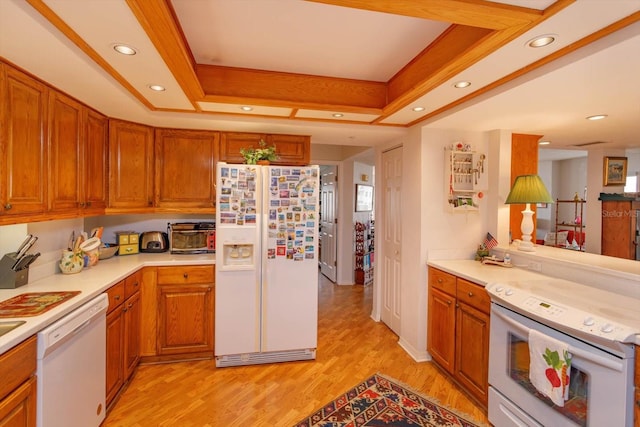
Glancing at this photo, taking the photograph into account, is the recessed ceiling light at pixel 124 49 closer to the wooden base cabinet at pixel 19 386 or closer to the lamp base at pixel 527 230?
the wooden base cabinet at pixel 19 386

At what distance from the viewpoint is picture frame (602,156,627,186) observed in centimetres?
387

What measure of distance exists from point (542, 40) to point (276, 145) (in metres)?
2.27

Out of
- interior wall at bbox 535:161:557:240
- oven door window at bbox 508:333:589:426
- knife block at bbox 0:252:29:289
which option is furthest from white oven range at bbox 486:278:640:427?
interior wall at bbox 535:161:557:240

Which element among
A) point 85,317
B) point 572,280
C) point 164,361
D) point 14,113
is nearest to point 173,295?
point 164,361

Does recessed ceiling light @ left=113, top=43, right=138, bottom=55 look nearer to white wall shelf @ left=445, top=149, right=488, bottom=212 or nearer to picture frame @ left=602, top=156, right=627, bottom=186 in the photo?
white wall shelf @ left=445, top=149, right=488, bottom=212

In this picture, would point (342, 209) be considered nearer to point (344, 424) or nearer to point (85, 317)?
point (344, 424)

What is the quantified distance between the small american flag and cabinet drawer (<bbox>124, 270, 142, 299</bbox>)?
3022mm

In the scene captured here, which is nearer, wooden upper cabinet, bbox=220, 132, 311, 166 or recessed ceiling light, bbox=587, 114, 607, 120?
recessed ceiling light, bbox=587, 114, 607, 120

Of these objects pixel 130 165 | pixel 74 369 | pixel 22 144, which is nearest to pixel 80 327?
pixel 74 369

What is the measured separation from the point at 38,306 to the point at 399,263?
285cm

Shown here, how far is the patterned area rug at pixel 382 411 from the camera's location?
2052mm

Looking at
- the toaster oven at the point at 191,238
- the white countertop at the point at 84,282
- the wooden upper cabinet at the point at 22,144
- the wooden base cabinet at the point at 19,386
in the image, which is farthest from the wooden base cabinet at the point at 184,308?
the wooden base cabinet at the point at 19,386

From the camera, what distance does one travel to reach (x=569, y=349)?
1.49 meters

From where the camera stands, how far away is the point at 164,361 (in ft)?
9.08
